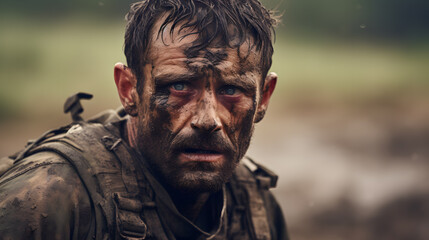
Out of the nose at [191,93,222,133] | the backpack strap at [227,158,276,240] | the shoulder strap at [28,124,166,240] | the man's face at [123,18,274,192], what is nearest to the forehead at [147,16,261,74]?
the man's face at [123,18,274,192]

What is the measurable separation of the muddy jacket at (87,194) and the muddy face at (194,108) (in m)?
0.14

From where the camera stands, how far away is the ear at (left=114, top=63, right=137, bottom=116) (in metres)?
2.29

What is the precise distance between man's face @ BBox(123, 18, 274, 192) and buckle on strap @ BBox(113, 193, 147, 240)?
212 mm

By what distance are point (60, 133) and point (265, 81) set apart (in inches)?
39.5

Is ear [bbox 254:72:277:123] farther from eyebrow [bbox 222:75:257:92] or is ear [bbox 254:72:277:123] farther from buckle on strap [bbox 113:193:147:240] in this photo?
buckle on strap [bbox 113:193:147:240]

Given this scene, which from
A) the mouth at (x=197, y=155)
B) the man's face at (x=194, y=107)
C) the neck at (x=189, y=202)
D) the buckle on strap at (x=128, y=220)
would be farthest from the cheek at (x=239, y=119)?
the buckle on strap at (x=128, y=220)

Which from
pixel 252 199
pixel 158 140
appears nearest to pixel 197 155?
pixel 158 140

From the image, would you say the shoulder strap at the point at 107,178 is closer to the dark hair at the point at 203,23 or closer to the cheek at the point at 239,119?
the dark hair at the point at 203,23

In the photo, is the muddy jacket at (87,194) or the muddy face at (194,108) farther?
the muddy face at (194,108)

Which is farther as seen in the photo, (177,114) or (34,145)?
(34,145)

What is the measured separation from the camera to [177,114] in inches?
81.9

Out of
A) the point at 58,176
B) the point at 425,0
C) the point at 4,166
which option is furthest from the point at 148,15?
the point at 425,0

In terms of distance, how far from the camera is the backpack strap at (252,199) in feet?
8.59

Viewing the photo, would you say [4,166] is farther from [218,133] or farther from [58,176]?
[218,133]
